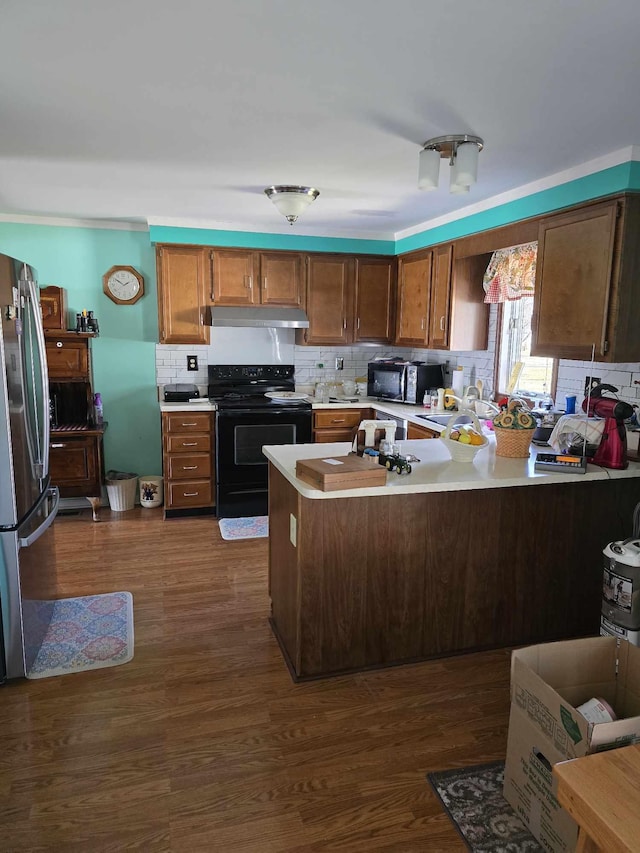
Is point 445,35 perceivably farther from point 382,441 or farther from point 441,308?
point 441,308

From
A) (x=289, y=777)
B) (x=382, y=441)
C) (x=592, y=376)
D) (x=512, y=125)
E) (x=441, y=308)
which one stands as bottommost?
(x=289, y=777)

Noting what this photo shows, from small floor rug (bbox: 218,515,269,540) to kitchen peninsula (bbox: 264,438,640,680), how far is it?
4.62 feet

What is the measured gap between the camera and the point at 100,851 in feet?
5.66

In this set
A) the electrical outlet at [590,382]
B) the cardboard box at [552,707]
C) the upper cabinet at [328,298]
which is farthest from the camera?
the upper cabinet at [328,298]

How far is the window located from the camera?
13.1 ft

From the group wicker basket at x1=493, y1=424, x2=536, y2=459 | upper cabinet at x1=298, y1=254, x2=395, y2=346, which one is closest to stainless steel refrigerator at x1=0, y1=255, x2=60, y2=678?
wicker basket at x1=493, y1=424, x2=536, y2=459

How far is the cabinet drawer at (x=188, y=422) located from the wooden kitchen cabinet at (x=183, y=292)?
2.14 ft

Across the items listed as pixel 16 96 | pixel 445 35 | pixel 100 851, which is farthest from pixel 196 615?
pixel 445 35

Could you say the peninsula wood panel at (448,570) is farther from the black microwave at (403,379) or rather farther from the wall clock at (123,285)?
the wall clock at (123,285)

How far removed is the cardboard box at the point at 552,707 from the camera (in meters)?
1.66

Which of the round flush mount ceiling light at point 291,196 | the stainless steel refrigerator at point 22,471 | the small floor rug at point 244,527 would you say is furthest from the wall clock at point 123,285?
the stainless steel refrigerator at point 22,471

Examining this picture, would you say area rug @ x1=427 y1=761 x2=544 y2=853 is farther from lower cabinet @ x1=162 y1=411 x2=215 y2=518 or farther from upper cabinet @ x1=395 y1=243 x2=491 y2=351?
lower cabinet @ x1=162 y1=411 x2=215 y2=518

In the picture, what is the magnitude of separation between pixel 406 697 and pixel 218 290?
3.55 meters

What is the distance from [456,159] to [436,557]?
178 centimetres
